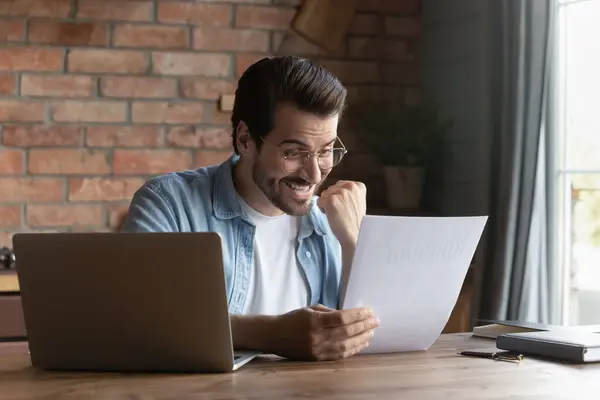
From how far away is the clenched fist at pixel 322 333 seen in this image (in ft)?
5.34

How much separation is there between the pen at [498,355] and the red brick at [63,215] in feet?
5.56

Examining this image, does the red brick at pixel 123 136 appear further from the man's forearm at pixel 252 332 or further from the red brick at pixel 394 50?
the man's forearm at pixel 252 332

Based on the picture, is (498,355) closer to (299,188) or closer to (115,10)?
(299,188)

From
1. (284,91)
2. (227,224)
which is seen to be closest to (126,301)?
(227,224)

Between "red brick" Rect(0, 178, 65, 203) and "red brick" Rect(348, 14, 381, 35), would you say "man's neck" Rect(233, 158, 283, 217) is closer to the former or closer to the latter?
"red brick" Rect(0, 178, 65, 203)

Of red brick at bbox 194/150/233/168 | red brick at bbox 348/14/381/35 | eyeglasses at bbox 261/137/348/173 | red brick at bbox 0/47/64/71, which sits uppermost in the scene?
red brick at bbox 348/14/381/35

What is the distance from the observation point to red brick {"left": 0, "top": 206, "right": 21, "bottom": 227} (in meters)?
3.05

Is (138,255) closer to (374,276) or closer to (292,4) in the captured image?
(374,276)

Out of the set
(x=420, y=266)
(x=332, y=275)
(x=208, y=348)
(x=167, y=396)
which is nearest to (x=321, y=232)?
(x=332, y=275)

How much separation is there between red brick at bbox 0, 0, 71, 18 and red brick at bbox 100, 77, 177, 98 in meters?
0.25

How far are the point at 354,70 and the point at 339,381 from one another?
7.18 feet

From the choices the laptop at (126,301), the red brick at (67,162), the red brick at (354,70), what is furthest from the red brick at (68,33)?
the laptop at (126,301)

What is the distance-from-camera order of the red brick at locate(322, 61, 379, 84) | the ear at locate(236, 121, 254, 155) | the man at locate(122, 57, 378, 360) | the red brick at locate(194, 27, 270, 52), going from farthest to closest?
the red brick at locate(322, 61, 379, 84) → the red brick at locate(194, 27, 270, 52) → the ear at locate(236, 121, 254, 155) → the man at locate(122, 57, 378, 360)

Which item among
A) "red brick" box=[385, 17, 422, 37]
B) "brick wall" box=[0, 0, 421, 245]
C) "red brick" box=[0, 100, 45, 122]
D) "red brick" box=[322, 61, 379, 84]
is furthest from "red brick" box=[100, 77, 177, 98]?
"red brick" box=[385, 17, 422, 37]
